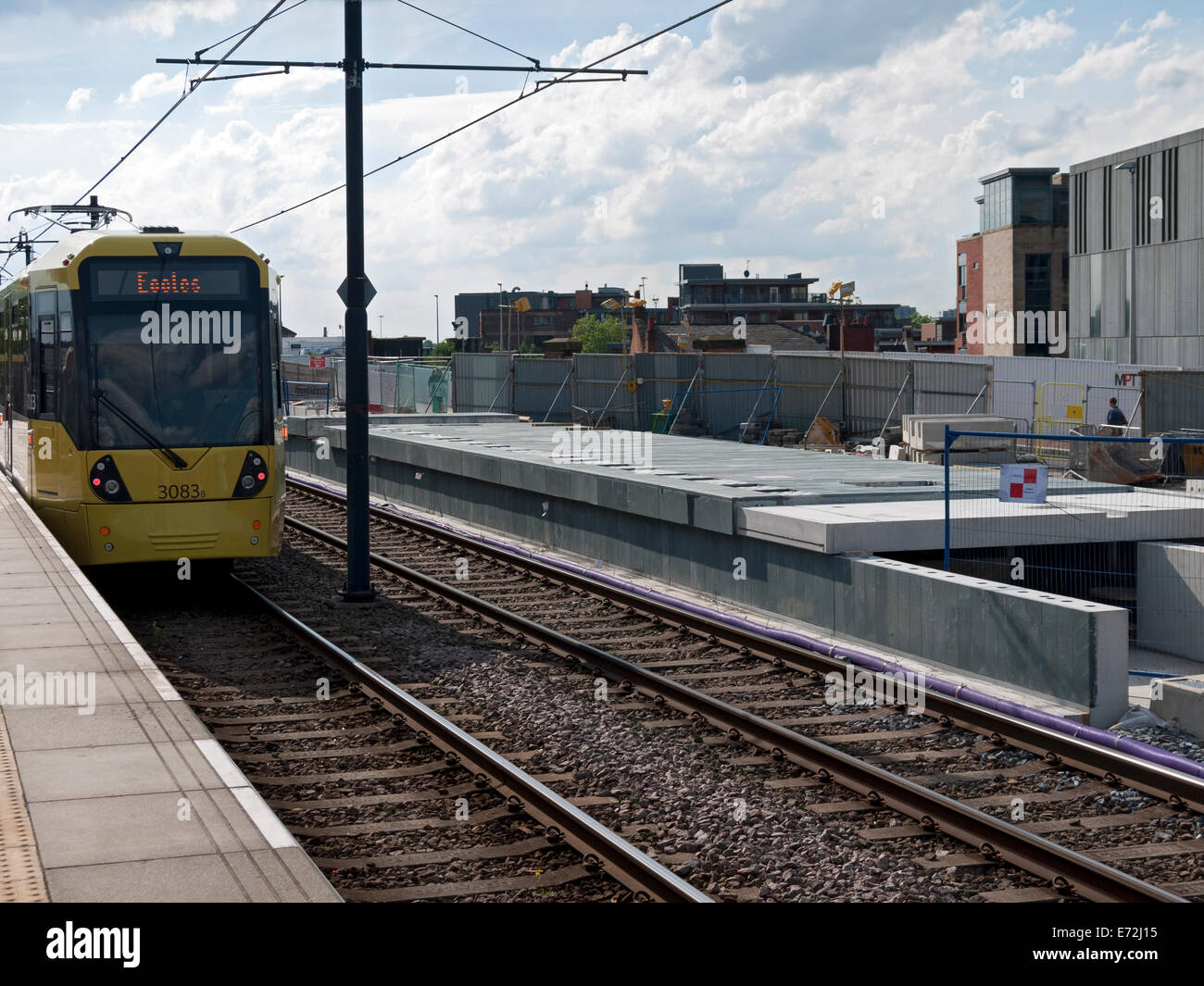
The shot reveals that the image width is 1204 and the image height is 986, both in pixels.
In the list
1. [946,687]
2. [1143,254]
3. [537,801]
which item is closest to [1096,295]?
Result: [1143,254]

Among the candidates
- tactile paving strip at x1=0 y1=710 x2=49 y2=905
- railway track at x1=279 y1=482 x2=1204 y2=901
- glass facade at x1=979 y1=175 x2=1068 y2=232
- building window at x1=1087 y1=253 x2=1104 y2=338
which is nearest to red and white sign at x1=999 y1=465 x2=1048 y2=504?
railway track at x1=279 y1=482 x2=1204 y2=901

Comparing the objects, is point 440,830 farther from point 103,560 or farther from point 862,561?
point 103,560

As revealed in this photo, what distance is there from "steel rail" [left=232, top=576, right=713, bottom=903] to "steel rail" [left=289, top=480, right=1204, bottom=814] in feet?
10.5

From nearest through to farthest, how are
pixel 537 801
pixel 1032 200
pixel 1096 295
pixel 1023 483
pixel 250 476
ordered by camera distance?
pixel 537 801 → pixel 1023 483 → pixel 250 476 → pixel 1096 295 → pixel 1032 200

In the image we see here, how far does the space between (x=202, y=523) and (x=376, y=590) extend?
236 centimetres

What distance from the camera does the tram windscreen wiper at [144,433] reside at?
13.8 m

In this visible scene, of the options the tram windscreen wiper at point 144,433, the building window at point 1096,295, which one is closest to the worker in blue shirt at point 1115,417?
the tram windscreen wiper at point 144,433

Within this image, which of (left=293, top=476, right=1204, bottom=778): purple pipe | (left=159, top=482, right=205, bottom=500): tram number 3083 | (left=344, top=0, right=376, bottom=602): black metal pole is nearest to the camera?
(left=293, top=476, right=1204, bottom=778): purple pipe

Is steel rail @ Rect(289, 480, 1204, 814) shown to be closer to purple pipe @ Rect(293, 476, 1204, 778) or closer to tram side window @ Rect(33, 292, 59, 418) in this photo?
purple pipe @ Rect(293, 476, 1204, 778)

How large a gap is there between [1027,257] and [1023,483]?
71.5 m

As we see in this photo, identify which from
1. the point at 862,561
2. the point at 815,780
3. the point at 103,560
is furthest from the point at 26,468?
the point at 815,780

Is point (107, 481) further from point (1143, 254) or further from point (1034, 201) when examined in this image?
point (1034, 201)

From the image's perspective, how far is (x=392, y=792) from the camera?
27.9ft

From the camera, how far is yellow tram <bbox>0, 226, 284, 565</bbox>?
1379 centimetres
